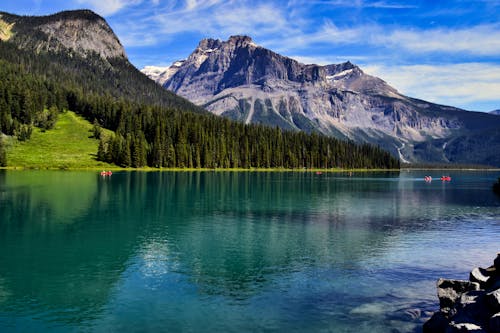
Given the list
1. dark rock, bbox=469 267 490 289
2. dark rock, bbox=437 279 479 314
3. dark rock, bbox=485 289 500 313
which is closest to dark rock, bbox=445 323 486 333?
dark rock, bbox=485 289 500 313

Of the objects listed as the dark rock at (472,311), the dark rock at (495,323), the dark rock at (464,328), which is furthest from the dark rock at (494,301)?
the dark rock at (464,328)

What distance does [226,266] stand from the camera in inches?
1553

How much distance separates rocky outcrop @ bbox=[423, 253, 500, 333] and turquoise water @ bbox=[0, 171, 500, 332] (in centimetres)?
193

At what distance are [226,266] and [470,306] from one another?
21278 mm

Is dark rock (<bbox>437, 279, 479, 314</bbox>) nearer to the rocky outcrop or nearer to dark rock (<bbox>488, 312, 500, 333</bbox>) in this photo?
the rocky outcrop

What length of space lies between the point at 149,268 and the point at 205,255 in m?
7.05

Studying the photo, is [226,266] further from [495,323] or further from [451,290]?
[495,323]

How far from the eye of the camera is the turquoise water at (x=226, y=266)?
26766 millimetres

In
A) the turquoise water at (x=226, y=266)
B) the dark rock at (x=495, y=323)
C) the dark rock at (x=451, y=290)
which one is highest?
the dark rock at (x=495, y=323)

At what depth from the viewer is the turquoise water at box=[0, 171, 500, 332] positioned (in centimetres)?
2677

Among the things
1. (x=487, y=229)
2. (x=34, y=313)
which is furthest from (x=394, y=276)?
(x=487, y=229)

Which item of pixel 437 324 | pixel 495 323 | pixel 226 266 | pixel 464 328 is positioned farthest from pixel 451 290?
pixel 226 266

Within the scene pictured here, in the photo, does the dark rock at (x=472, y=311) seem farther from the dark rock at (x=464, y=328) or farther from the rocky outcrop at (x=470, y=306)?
the dark rock at (x=464, y=328)

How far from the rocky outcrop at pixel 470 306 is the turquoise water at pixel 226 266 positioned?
1929 millimetres
